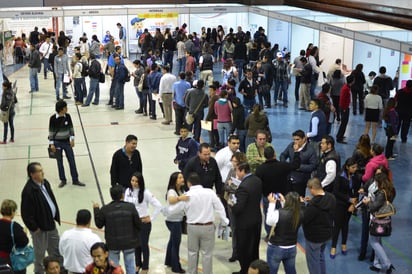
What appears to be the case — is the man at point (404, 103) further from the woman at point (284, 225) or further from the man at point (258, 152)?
the woman at point (284, 225)

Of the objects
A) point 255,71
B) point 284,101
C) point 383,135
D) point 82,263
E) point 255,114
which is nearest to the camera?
point 82,263

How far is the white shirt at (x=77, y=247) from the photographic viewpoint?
6828 mm

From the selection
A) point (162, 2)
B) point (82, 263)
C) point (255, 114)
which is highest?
point (162, 2)

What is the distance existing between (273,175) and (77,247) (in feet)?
9.58

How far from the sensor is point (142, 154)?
569 inches

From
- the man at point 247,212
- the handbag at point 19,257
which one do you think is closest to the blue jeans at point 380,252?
the man at point 247,212

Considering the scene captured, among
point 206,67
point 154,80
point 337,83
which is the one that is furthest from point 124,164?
point 206,67

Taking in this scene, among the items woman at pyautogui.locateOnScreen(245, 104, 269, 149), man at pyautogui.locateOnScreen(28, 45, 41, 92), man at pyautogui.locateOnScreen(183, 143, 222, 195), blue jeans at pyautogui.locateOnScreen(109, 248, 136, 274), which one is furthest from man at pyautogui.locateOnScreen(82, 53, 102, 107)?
blue jeans at pyautogui.locateOnScreen(109, 248, 136, 274)

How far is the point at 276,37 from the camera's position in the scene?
26.4 meters

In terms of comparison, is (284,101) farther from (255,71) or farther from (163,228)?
(163,228)

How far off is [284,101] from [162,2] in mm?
10711

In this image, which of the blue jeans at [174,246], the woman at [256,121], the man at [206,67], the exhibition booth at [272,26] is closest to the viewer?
the blue jeans at [174,246]

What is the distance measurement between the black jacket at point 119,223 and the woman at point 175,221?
2.15ft

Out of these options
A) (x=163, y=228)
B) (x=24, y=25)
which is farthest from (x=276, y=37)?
(x=163, y=228)
